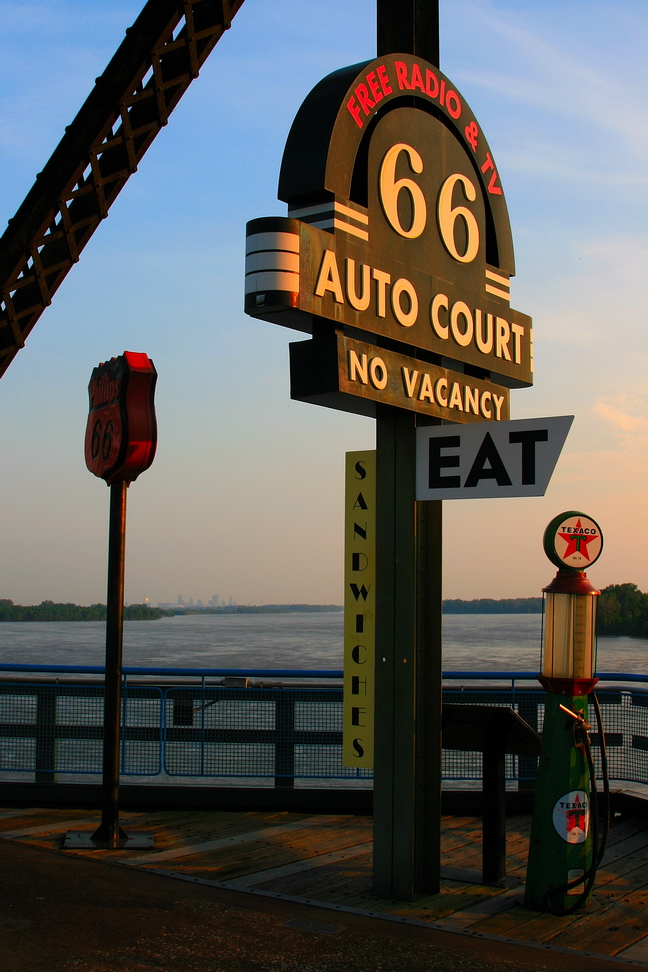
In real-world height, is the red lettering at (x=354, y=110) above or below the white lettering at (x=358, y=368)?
above

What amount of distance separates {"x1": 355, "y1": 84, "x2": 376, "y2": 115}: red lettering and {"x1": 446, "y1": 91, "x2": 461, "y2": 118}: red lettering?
1.01 m

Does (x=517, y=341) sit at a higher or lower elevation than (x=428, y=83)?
lower

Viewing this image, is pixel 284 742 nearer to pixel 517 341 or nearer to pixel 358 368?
pixel 517 341

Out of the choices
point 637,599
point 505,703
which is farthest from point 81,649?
point 505,703

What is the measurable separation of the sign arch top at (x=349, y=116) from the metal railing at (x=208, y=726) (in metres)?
4.48

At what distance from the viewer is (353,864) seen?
6645 millimetres

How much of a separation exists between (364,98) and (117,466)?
10.9 ft

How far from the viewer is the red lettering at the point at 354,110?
587 cm

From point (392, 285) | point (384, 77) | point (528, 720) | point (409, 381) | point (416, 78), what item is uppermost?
point (416, 78)

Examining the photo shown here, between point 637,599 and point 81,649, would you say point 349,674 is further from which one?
point 81,649

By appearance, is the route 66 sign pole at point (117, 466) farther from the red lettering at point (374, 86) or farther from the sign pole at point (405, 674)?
the red lettering at point (374, 86)

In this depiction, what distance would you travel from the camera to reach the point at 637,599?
46188 mm

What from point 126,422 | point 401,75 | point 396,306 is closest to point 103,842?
point 126,422

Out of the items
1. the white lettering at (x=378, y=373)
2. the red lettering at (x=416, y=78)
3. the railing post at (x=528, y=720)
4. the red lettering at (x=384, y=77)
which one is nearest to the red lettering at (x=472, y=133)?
the red lettering at (x=416, y=78)
